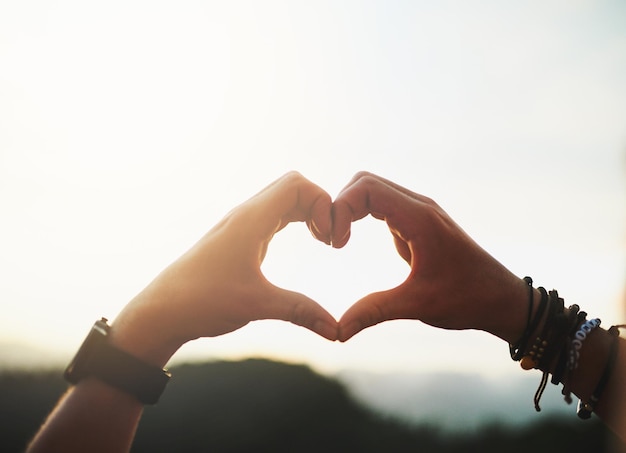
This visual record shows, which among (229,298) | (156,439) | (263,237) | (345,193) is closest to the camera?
(229,298)

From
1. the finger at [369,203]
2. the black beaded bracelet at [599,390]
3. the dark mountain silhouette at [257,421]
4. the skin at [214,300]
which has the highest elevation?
the finger at [369,203]

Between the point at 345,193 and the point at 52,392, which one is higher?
the point at 345,193

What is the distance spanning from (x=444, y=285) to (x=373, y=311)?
0.55 metres

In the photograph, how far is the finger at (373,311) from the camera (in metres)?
2.68

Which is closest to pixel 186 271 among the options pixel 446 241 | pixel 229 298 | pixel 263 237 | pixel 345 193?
pixel 229 298

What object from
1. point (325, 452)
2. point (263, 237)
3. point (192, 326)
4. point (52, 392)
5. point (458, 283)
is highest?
point (458, 283)

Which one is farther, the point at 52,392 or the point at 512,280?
the point at 52,392

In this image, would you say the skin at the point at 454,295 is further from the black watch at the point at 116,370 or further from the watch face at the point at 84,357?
the watch face at the point at 84,357

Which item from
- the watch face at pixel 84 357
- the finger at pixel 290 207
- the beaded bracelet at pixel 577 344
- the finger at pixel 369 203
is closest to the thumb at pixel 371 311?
the finger at pixel 369 203

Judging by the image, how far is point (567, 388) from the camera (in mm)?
2840

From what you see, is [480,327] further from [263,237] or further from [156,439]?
[156,439]

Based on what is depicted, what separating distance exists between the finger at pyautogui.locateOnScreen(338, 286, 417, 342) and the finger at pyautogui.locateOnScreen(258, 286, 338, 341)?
0.09 meters

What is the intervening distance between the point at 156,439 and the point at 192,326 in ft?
89.6

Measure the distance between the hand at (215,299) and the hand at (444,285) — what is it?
44 centimetres
